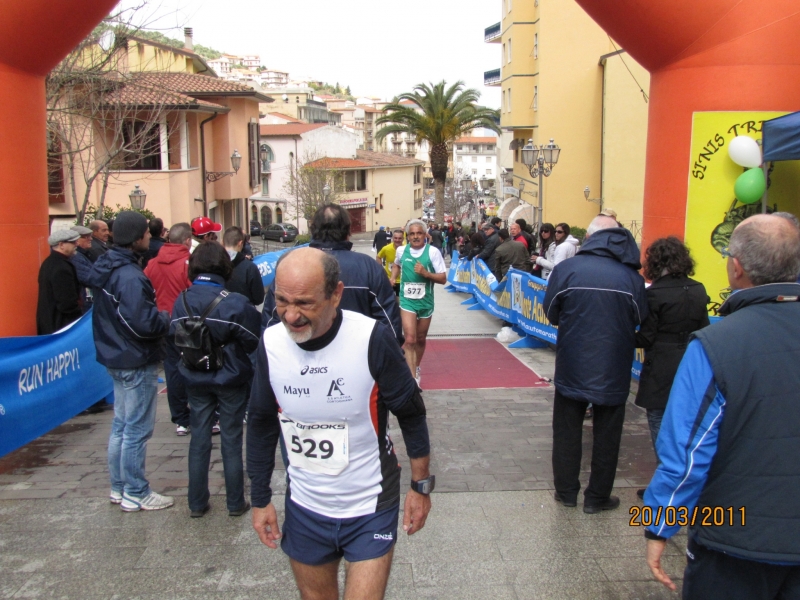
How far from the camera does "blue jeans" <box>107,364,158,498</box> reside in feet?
16.1

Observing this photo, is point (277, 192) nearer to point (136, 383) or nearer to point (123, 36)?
point (123, 36)

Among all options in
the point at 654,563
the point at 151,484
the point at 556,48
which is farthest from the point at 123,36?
the point at 556,48

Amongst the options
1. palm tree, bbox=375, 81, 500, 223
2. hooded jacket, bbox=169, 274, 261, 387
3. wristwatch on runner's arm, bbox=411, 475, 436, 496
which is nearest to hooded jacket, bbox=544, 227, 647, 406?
hooded jacket, bbox=169, 274, 261, 387

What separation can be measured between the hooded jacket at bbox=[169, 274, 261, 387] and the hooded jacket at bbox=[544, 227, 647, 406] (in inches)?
72.9

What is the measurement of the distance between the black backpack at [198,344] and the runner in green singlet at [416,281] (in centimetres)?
340

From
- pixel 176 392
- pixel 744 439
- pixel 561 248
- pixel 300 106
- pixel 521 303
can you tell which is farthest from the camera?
pixel 300 106

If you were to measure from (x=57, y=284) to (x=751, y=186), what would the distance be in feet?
20.5

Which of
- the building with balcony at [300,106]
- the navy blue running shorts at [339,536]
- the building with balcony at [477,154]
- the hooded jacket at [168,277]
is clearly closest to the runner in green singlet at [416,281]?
the hooded jacket at [168,277]

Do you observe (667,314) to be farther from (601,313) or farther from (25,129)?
(25,129)

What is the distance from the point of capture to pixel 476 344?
11.0 metres

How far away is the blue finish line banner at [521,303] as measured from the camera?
10.2m

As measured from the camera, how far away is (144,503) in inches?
195

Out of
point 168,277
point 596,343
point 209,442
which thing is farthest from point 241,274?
point 596,343

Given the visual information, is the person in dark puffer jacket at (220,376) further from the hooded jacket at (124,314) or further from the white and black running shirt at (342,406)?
the white and black running shirt at (342,406)
